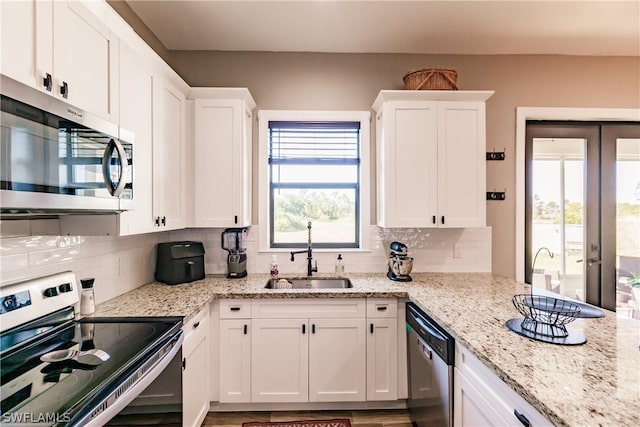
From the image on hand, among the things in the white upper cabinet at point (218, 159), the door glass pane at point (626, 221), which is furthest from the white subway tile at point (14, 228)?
the door glass pane at point (626, 221)

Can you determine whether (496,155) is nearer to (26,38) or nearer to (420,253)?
(420,253)

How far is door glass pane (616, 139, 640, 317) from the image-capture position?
2.93 metres

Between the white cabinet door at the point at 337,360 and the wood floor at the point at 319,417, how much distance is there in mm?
118

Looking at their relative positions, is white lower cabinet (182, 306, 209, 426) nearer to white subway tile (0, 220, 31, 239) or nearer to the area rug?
the area rug

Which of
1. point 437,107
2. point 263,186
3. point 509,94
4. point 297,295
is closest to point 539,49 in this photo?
point 509,94

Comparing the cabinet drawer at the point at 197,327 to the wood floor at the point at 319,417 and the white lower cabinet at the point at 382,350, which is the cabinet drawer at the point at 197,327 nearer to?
the wood floor at the point at 319,417

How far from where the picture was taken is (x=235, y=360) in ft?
7.47

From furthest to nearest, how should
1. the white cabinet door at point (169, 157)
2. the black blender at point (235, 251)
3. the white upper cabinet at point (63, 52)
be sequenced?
the black blender at point (235, 251) < the white cabinet door at point (169, 157) < the white upper cabinet at point (63, 52)

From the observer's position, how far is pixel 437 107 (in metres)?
2.55

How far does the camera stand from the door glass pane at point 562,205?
2947 millimetres

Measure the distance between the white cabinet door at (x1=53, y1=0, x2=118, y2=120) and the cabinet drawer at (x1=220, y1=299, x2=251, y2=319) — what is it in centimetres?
136

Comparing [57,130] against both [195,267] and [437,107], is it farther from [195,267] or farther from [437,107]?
[437,107]

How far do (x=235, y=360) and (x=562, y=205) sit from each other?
314 centimetres

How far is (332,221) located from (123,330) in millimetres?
1891
